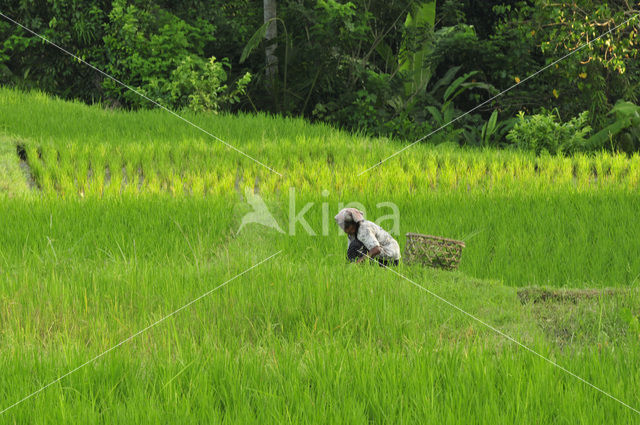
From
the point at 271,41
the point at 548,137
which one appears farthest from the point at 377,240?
the point at 271,41

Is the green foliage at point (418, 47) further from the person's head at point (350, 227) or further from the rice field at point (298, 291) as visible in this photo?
the person's head at point (350, 227)

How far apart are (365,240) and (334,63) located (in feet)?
22.0

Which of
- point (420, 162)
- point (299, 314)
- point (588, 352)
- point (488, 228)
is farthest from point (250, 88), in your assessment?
point (588, 352)

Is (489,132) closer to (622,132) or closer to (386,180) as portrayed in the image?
(622,132)

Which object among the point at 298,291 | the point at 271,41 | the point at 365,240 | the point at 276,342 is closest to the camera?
the point at 276,342

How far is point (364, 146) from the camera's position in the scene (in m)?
7.64

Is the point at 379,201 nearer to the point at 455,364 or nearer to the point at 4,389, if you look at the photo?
the point at 455,364

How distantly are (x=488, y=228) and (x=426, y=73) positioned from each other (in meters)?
6.42

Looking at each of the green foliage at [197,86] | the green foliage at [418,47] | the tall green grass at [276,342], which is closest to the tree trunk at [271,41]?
the green foliage at [197,86]

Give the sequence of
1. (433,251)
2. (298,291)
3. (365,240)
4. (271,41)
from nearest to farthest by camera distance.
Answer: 1. (298,291)
2. (365,240)
3. (433,251)
4. (271,41)

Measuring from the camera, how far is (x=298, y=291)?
3.38m

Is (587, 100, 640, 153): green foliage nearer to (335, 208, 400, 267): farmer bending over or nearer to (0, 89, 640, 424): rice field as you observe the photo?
(0, 89, 640, 424): rice field

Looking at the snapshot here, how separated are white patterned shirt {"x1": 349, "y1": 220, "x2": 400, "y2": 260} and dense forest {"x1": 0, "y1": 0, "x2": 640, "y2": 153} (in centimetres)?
570

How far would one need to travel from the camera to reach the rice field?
2.36 m
